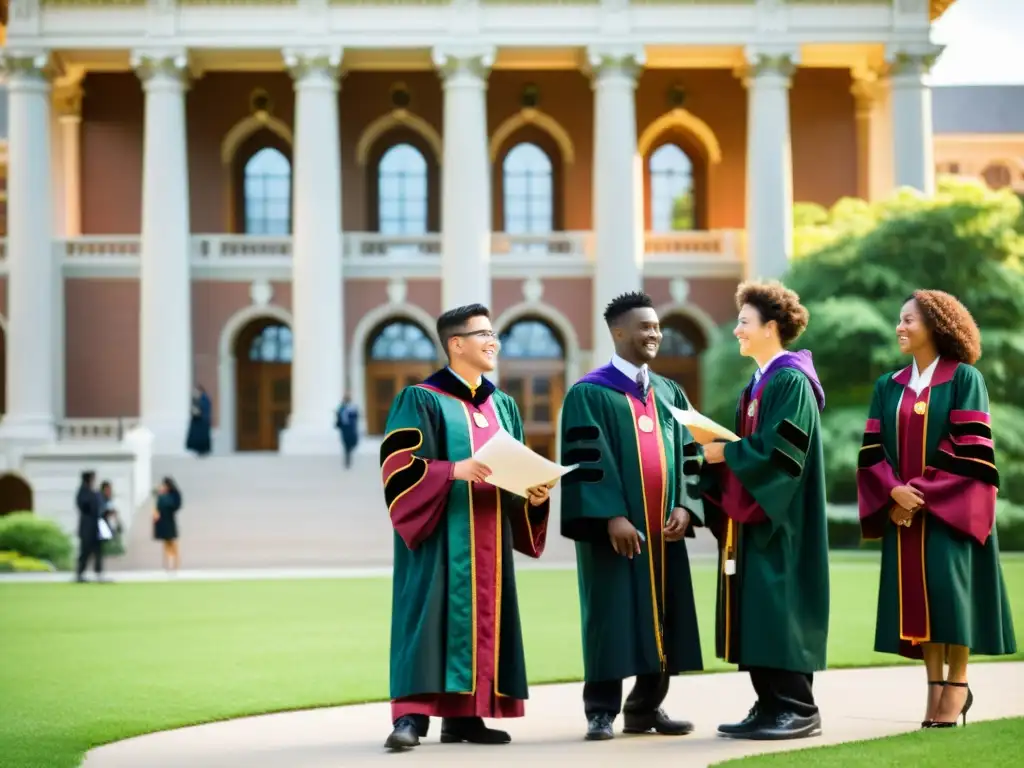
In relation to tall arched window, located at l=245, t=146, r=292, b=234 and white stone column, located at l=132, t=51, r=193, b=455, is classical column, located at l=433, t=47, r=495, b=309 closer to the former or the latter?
tall arched window, located at l=245, t=146, r=292, b=234

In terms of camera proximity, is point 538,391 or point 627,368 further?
point 538,391

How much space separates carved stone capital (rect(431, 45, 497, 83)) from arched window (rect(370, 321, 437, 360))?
6604 millimetres

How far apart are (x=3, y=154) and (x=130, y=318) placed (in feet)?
63.6

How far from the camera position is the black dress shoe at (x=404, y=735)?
884cm

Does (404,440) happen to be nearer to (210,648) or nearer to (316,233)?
(210,648)

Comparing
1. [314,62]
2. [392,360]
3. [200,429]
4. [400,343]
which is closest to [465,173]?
[314,62]

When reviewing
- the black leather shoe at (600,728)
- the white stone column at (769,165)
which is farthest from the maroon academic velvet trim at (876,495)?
the white stone column at (769,165)

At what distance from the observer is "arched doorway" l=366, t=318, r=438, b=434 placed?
4434 cm

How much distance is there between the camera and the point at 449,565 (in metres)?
9.27

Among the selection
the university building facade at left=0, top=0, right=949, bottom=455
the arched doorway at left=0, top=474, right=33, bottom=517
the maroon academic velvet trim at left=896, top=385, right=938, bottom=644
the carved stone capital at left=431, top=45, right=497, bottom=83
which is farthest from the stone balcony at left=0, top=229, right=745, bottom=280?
the maroon academic velvet trim at left=896, top=385, right=938, bottom=644

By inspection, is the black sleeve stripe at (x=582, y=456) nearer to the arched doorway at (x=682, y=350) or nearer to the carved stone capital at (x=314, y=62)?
the carved stone capital at (x=314, y=62)

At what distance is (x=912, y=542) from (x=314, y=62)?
34.1m

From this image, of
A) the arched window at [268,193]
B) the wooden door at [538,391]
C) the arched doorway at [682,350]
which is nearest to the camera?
the wooden door at [538,391]

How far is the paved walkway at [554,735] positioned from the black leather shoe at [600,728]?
0.23 ft
